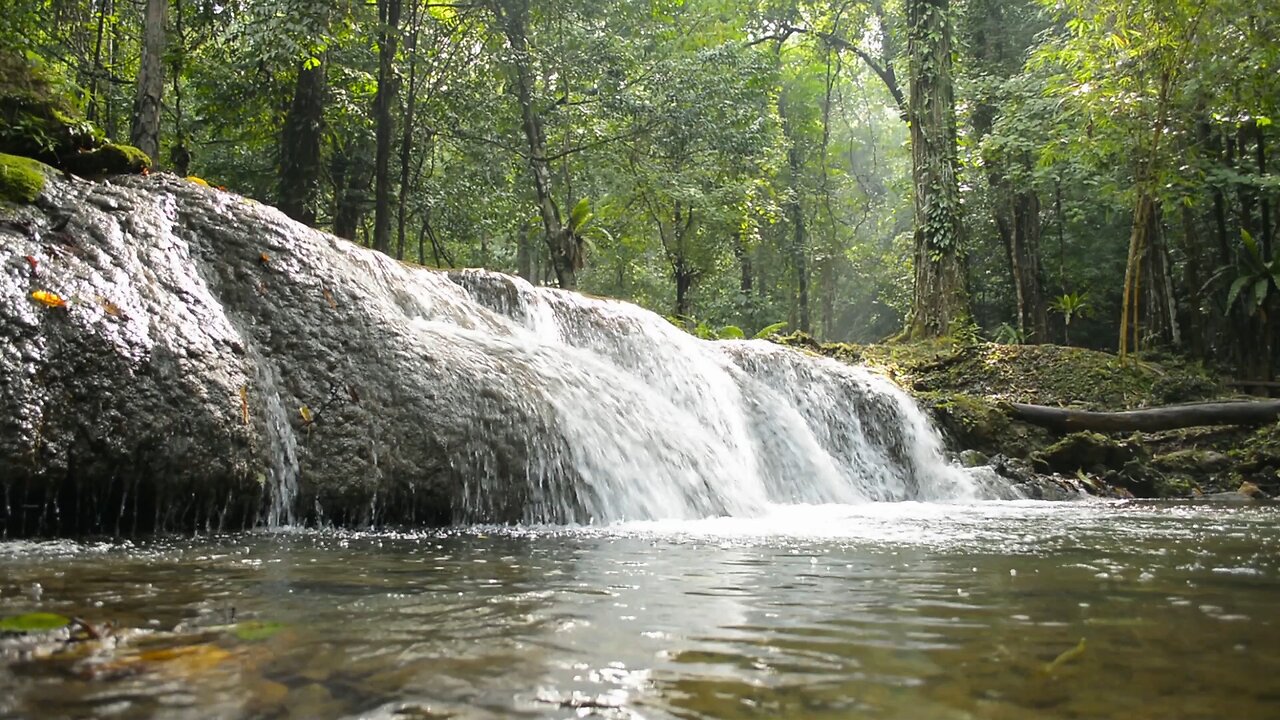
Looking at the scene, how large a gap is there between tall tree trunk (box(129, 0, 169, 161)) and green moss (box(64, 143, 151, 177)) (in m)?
2.48

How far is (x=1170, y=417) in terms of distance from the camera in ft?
38.1

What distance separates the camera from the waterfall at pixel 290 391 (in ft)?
15.2

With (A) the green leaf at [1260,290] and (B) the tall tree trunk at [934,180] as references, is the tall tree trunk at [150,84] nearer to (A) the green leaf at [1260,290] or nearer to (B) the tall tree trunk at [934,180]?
(B) the tall tree trunk at [934,180]

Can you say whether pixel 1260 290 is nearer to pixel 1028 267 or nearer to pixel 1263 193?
pixel 1263 193

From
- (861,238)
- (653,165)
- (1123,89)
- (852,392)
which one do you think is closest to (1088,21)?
(1123,89)

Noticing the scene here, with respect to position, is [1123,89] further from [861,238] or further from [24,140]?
[861,238]

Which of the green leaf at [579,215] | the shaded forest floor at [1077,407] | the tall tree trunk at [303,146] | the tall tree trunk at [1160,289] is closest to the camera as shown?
the shaded forest floor at [1077,407]

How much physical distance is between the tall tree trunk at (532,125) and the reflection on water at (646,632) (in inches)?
532

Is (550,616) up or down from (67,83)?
down

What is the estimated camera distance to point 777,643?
80.2 inches

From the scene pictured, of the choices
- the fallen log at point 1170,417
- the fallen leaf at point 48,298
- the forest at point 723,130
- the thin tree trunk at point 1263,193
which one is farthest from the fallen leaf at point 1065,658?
the thin tree trunk at point 1263,193

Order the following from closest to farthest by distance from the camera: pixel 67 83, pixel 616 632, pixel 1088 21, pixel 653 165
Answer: pixel 616 632
pixel 67 83
pixel 1088 21
pixel 653 165

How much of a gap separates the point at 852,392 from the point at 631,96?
8.53 metres

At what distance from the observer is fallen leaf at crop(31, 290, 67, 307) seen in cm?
470
